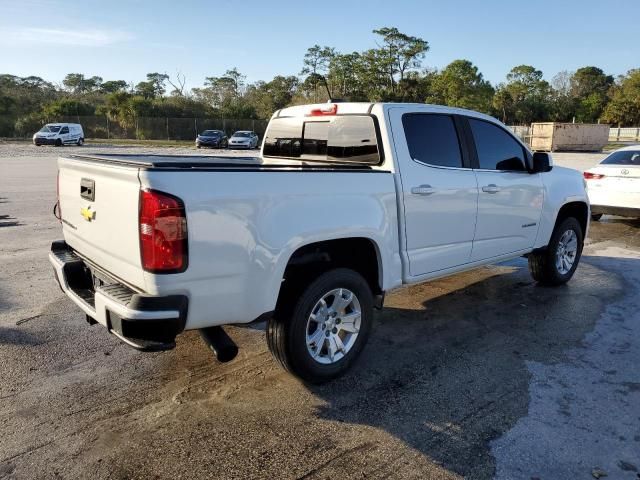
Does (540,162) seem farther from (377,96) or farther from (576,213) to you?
(377,96)

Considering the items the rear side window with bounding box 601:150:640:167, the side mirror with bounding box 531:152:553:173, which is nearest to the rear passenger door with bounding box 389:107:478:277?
the side mirror with bounding box 531:152:553:173

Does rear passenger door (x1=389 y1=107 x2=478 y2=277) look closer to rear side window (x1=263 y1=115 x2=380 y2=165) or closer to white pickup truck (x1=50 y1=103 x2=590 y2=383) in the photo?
white pickup truck (x1=50 y1=103 x2=590 y2=383)

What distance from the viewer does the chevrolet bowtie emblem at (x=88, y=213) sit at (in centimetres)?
339

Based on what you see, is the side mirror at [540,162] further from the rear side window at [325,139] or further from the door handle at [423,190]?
the rear side window at [325,139]

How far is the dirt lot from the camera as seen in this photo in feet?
9.44

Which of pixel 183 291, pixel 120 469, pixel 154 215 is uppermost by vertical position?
pixel 154 215

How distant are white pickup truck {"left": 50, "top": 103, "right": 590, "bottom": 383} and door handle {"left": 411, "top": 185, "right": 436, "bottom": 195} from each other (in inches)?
0.6

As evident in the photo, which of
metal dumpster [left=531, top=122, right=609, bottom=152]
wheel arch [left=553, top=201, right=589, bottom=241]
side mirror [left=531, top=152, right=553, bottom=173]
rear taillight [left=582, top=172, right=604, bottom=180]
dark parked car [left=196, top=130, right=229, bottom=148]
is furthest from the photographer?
dark parked car [left=196, top=130, right=229, bottom=148]

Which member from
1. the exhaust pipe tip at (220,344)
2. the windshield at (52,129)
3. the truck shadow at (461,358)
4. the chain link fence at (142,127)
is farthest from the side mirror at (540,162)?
the chain link fence at (142,127)

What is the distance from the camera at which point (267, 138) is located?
17.7 ft

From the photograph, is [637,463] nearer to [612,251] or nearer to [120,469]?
[120,469]

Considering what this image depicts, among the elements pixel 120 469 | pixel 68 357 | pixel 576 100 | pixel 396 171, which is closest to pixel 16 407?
pixel 68 357

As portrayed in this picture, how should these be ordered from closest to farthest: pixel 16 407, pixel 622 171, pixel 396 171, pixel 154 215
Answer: pixel 154 215
pixel 16 407
pixel 396 171
pixel 622 171

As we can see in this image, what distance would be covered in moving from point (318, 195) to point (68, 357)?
233 cm
